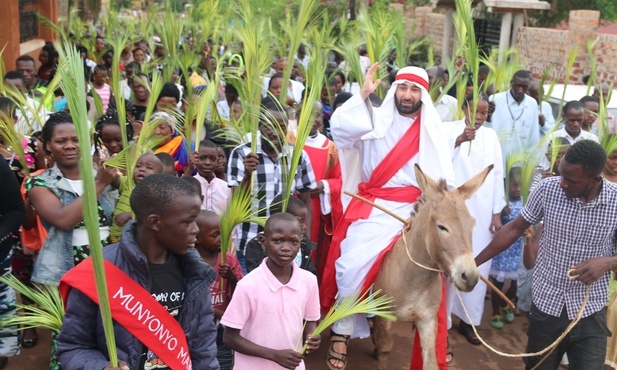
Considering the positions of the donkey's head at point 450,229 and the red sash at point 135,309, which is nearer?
the red sash at point 135,309

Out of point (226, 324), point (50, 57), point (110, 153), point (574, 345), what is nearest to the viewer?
point (226, 324)

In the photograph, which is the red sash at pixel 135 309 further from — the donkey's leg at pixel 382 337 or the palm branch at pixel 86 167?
the donkey's leg at pixel 382 337

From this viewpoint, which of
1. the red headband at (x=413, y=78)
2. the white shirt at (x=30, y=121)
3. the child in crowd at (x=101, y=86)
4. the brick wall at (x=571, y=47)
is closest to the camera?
the red headband at (x=413, y=78)

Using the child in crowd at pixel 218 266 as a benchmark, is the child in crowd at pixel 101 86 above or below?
above

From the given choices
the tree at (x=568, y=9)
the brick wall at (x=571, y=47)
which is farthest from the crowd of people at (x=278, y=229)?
the tree at (x=568, y=9)

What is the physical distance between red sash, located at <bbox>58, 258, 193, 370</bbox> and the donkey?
188 cm

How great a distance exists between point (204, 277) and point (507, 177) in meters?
4.30

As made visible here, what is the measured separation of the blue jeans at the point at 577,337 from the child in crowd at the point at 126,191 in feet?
8.27

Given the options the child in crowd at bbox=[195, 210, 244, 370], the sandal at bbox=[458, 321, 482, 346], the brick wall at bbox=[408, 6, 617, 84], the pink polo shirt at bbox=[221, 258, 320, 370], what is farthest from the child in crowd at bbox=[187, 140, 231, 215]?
the brick wall at bbox=[408, 6, 617, 84]

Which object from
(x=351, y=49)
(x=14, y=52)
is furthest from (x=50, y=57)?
(x=351, y=49)

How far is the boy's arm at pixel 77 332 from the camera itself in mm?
2473

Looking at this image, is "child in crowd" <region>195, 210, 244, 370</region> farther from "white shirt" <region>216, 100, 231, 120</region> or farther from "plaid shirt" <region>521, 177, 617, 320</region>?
"white shirt" <region>216, 100, 231, 120</region>

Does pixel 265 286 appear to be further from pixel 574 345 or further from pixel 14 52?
pixel 14 52

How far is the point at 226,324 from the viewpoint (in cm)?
359
